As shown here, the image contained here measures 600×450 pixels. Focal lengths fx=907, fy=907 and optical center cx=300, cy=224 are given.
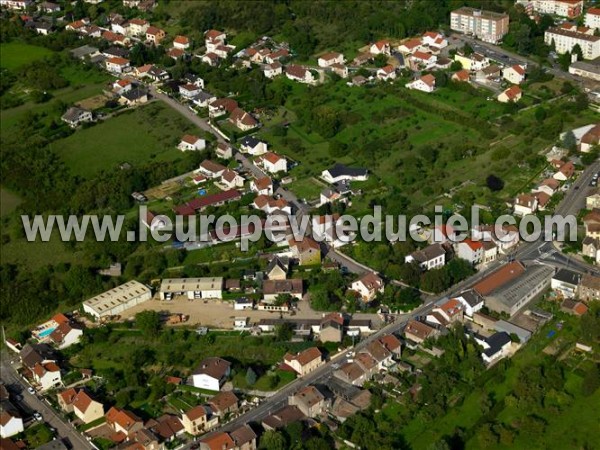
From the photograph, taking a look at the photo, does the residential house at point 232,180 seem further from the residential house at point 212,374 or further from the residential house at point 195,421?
the residential house at point 195,421

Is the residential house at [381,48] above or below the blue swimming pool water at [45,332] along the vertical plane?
above

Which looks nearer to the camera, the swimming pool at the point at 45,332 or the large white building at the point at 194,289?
the swimming pool at the point at 45,332

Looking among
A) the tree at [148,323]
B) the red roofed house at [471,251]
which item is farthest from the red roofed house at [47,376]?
the red roofed house at [471,251]

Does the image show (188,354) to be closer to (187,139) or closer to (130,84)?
(187,139)

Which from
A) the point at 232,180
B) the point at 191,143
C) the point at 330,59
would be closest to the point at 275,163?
the point at 232,180

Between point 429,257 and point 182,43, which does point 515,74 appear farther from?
point 182,43

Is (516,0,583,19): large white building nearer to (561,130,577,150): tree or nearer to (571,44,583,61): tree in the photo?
(571,44,583,61): tree

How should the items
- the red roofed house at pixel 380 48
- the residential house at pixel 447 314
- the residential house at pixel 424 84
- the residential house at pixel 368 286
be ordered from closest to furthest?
the residential house at pixel 447 314
the residential house at pixel 368 286
the residential house at pixel 424 84
the red roofed house at pixel 380 48
